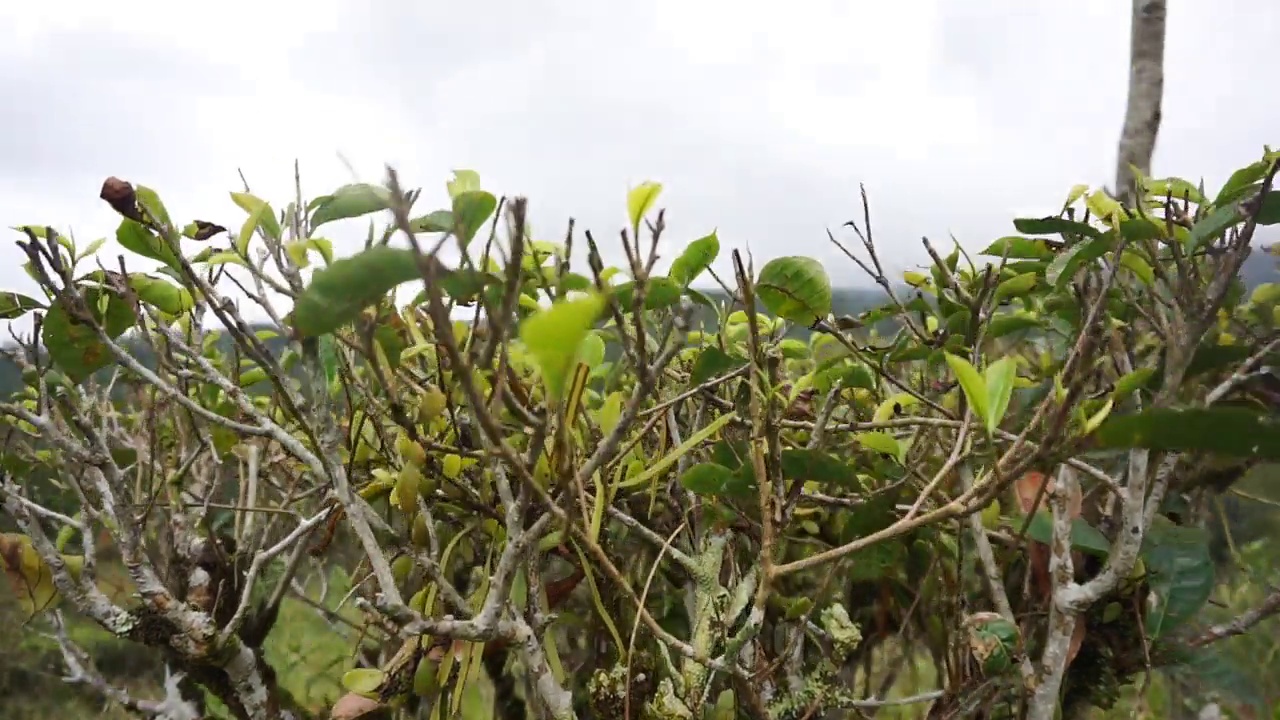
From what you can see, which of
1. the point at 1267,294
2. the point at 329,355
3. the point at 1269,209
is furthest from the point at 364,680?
the point at 1267,294

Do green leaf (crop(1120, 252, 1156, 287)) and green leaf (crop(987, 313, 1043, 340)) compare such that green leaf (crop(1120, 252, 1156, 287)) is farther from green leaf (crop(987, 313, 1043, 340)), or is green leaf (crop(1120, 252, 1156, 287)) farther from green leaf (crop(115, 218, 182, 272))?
green leaf (crop(115, 218, 182, 272))

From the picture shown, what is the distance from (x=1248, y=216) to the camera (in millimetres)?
588

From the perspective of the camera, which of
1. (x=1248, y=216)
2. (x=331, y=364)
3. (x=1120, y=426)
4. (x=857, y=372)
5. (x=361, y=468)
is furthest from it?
(x=361, y=468)

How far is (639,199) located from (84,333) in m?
0.58

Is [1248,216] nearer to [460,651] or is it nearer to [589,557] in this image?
[589,557]

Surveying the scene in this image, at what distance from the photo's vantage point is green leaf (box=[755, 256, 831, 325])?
644 millimetres

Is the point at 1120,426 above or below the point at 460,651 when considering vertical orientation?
above

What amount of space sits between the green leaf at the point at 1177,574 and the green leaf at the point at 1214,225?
38 cm

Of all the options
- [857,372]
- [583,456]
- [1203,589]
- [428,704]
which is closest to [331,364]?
[583,456]

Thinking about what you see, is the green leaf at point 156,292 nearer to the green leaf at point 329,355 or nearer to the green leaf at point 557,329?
the green leaf at point 329,355

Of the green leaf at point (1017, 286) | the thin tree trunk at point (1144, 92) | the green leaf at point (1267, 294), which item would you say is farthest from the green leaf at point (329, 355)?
the green leaf at point (1267, 294)

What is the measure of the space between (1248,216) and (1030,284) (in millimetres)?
262

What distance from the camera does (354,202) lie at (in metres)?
0.57

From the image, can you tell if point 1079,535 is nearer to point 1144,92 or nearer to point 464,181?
point 1144,92
